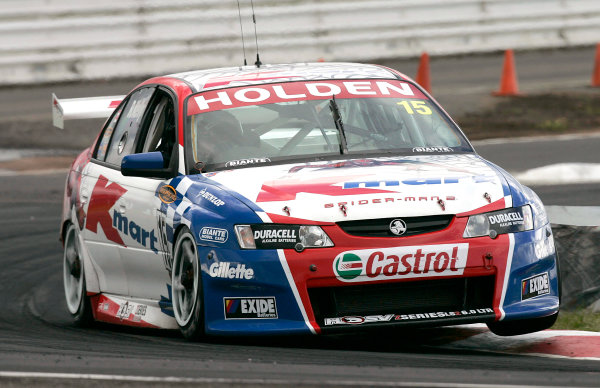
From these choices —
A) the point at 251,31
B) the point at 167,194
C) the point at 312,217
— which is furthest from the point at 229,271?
the point at 251,31

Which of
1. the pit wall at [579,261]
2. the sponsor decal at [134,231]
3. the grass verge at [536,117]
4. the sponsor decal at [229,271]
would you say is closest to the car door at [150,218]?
the sponsor decal at [134,231]

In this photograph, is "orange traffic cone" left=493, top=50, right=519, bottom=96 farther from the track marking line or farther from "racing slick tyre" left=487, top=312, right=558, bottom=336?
the track marking line

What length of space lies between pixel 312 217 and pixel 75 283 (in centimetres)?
287

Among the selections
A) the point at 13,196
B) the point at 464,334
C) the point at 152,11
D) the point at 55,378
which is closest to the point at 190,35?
the point at 152,11

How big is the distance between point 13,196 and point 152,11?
772cm

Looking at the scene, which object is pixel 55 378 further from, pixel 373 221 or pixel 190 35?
pixel 190 35

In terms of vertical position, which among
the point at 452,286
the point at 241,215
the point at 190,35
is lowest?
the point at 190,35

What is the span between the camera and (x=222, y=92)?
724cm

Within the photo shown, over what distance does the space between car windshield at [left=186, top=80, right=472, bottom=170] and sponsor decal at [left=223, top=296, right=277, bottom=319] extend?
3.24 ft

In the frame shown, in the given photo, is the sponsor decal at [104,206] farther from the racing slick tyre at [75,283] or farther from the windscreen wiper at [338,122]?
the windscreen wiper at [338,122]

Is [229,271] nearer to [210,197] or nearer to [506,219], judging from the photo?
[210,197]

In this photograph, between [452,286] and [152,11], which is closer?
[452,286]

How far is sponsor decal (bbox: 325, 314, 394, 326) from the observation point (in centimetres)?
587

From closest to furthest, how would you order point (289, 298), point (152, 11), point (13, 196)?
point (289, 298)
point (13, 196)
point (152, 11)
